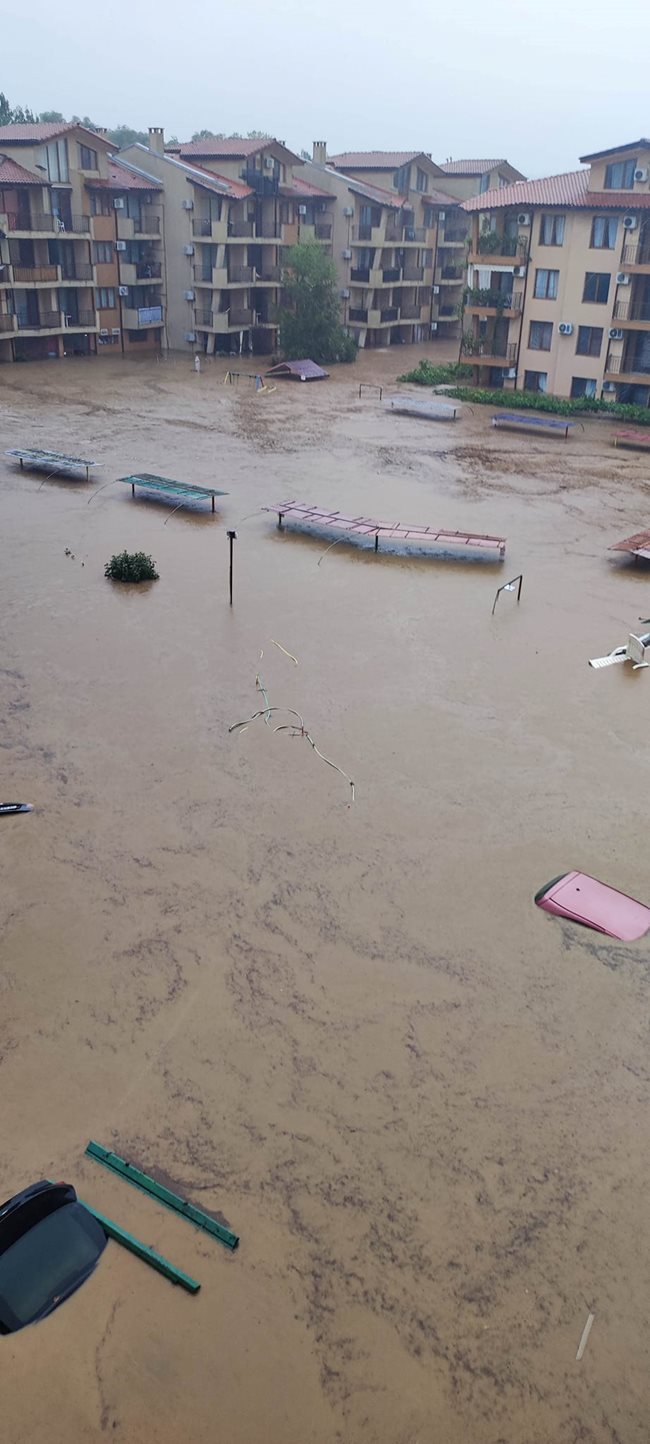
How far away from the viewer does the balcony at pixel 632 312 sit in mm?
46250

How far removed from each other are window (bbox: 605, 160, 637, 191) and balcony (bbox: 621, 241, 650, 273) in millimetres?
2585

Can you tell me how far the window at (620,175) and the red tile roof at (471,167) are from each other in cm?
2930

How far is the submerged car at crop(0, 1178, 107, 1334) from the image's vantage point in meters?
8.78

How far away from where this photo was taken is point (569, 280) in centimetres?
4809

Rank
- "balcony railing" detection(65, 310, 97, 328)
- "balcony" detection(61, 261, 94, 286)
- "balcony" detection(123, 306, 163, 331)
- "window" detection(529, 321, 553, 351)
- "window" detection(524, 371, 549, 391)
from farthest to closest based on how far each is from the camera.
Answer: "balcony" detection(123, 306, 163, 331), "balcony railing" detection(65, 310, 97, 328), "balcony" detection(61, 261, 94, 286), "window" detection(524, 371, 549, 391), "window" detection(529, 321, 553, 351)

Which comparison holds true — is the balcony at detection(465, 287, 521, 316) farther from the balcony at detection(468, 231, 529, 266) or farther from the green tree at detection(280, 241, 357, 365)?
the green tree at detection(280, 241, 357, 365)

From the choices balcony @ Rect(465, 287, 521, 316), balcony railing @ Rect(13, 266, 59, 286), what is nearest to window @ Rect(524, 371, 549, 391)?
balcony @ Rect(465, 287, 521, 316)

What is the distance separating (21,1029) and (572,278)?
154 feet

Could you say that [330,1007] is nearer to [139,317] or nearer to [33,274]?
[33,274]

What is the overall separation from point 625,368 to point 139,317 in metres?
30.5

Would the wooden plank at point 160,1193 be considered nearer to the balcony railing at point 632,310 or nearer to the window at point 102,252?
the balcony railing at point 632,310

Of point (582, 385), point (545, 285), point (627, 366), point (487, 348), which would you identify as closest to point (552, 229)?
point (545, 285)

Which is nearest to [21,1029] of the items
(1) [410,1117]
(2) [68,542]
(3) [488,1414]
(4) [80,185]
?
(1) [410,1117]

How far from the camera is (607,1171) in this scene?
10258 millimetres
